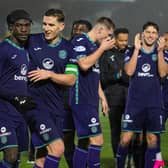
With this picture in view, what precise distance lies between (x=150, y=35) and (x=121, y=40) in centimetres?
84

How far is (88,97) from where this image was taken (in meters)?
6.95

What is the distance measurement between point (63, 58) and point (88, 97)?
3.01 ft

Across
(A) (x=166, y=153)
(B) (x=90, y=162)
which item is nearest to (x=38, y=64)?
(B) (x=90, y=162)

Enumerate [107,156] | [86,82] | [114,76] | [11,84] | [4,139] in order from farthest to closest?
[107,156] → [114,76] → [86,82] → [11,84] → [4,139]

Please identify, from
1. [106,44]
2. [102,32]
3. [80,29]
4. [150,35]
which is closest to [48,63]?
[106,44]

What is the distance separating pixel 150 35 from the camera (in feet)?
24.5

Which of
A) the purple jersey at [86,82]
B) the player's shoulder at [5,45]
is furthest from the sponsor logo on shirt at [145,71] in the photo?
the player's shoulder at [5,45]

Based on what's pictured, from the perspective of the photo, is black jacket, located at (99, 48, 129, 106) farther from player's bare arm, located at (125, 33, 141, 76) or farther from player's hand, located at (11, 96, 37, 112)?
player's hand, located at (11, 96, 37, 112)

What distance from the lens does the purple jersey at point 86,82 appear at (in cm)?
689

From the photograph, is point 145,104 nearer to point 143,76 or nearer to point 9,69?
point 143,76

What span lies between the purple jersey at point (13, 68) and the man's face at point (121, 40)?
2.49 metres

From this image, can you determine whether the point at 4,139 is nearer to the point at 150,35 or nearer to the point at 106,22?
the point at 106,22

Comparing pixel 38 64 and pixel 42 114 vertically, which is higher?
pixel 38 64

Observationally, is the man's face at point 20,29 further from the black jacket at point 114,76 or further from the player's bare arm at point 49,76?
the black jacket at point 114,76
